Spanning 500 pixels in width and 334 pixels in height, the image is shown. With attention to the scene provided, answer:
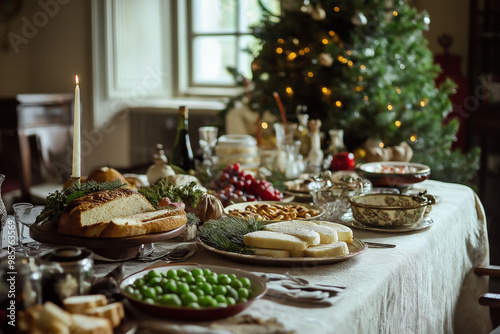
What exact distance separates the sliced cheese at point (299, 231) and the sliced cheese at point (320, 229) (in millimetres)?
13

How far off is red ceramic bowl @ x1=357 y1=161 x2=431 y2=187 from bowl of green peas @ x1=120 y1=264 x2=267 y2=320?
0.98 meters

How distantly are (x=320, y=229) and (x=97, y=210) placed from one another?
485mm

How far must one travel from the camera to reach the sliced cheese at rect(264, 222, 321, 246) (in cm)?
123

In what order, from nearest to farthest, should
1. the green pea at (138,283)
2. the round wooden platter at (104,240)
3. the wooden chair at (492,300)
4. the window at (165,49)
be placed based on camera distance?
the green pea at (138,283) < the round wooden platter at (104,240) < the wooden chair at (492,300) < the window at (165,49)

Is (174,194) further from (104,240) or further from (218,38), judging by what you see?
(218,38)

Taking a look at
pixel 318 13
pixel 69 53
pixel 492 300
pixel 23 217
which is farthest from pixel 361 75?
pixel 69 53

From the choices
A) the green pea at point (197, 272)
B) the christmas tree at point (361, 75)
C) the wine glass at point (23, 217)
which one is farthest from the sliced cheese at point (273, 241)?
the christmas tree at point (361, 75)

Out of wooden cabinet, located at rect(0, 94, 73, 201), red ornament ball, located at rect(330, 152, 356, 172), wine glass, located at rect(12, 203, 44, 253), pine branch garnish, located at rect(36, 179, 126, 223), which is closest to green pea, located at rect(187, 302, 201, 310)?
pine branch garnish, located at rect(36, 179, 126, 223)

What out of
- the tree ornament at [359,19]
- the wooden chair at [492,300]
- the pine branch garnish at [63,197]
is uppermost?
the tree ornament at [359,19]

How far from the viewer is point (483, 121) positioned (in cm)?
405

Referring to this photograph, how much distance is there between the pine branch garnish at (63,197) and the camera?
1.26 meters

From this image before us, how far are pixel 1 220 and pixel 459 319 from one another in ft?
4.56

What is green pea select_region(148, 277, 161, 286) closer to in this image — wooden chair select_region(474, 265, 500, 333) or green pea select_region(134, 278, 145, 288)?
green pea select_region(134, 278, 145, 288)

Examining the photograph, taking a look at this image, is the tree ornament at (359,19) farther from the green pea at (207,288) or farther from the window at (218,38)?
the green pea at (207,288)
